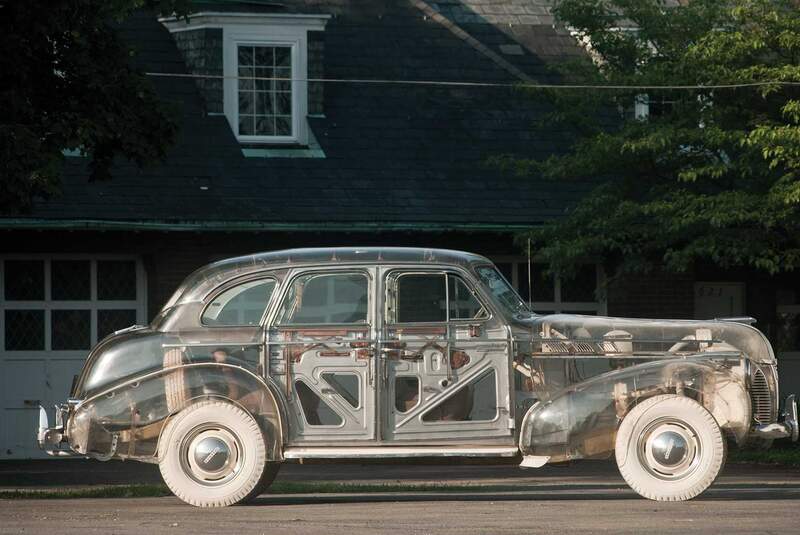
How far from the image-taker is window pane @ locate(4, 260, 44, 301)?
20.5 m

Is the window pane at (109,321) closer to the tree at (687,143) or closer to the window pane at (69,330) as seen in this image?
the window pane at (69,330)

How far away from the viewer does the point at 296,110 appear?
71.7ft

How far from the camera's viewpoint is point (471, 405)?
1190 centimetres

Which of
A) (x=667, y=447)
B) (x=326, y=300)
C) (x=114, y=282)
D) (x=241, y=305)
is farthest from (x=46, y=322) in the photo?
(x=667, y=447)

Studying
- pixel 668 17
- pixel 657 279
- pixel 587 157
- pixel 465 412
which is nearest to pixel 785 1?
pixel 668 17

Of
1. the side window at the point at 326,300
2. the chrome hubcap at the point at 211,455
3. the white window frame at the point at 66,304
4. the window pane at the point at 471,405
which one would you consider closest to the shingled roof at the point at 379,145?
the white window frame at the point at 66,304

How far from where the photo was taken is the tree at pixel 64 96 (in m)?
14.2

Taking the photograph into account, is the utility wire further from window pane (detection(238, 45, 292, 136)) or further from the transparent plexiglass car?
the transparent plexiglass car

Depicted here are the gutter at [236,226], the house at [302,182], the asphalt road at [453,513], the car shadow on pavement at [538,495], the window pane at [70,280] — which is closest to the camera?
the asphalt road at [453,513]

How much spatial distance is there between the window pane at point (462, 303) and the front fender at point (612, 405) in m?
0.86

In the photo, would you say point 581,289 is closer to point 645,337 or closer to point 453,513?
point 645,337

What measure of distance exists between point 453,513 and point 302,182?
400 inches

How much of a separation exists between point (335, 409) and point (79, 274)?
9.63 m

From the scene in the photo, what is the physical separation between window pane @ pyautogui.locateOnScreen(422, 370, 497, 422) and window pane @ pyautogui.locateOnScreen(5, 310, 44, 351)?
10.0m
